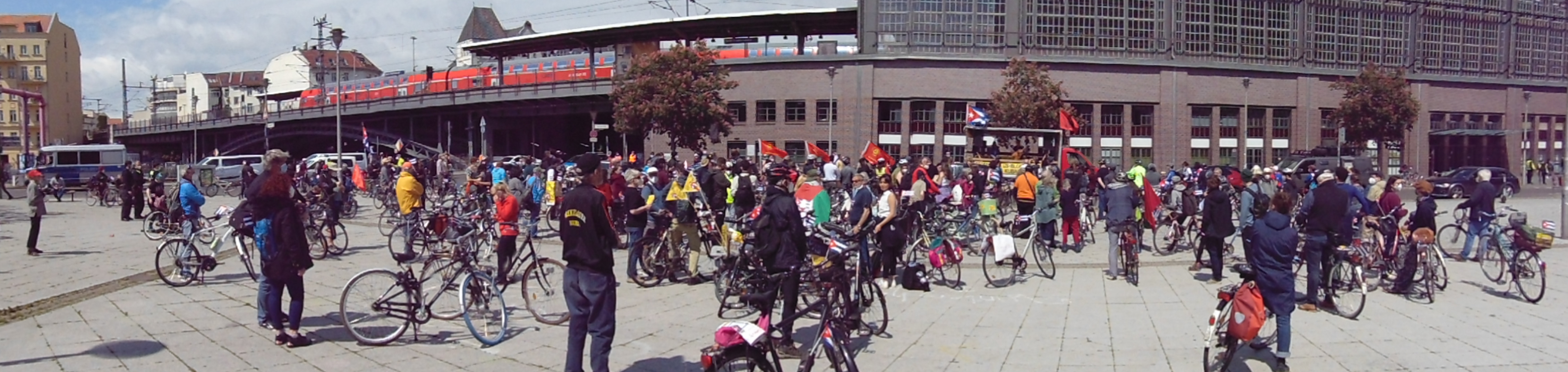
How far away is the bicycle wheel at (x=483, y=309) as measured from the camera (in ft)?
26.5

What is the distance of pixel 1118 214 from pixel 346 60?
403 ft

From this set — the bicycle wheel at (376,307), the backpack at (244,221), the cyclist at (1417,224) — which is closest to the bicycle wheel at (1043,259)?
the cyclist at (1417,224)

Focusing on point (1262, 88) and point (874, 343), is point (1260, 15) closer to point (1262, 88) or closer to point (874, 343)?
point (1262, 88)

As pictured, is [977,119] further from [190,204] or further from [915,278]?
[190,204]

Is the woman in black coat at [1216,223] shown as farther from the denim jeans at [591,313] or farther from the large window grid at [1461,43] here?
the large window grid at [1461,43]

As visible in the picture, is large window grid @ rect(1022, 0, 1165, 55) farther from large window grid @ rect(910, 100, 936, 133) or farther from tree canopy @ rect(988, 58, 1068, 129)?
tree canopy @ rect(988, 58, 1068, 129)

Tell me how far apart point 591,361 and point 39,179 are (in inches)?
521

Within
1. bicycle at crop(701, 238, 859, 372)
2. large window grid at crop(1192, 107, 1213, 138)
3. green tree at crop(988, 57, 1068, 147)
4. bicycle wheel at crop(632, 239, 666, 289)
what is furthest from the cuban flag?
bicycle at crop(701, 238, 859, 372)

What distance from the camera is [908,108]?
46969mm

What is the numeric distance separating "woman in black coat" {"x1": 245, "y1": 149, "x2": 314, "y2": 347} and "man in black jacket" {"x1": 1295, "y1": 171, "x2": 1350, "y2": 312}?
9.27 meters

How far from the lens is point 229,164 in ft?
145

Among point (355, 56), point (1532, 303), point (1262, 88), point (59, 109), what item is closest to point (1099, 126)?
point (1262, 88)

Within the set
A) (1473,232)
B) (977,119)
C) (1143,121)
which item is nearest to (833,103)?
(1143,121)

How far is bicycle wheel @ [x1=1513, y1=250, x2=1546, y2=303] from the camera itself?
10609mm
